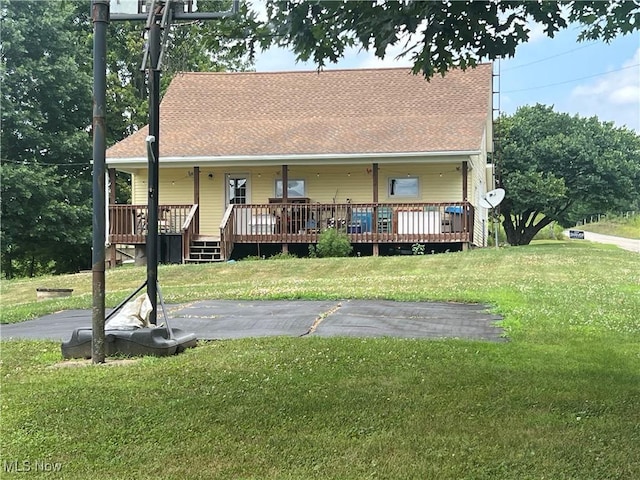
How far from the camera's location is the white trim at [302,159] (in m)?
17.9

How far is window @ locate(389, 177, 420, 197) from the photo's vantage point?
772 inches

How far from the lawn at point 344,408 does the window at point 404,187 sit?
12611 mm

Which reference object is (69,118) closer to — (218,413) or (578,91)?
(578,91)

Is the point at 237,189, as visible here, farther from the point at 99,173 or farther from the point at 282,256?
the point at 99,173

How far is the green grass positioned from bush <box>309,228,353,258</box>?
40.8 metres

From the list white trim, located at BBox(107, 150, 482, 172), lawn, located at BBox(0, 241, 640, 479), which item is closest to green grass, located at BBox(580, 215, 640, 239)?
white trim, located at BBox(107, 150, 482, 172)

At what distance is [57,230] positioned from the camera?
23.7m

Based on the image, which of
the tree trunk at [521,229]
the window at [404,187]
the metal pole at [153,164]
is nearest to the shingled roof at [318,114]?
the window at [404,187]

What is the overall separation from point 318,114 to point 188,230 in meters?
6.29

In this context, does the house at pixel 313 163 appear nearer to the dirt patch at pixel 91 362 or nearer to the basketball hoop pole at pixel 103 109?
the basketball hoop pole at pixel 103 109

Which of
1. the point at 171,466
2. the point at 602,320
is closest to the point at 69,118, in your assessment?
the point at 602,320

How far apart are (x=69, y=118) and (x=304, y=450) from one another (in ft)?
82.4

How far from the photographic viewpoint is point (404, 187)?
1970 cm

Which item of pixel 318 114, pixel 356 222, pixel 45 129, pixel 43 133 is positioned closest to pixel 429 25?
pixel 356 222
